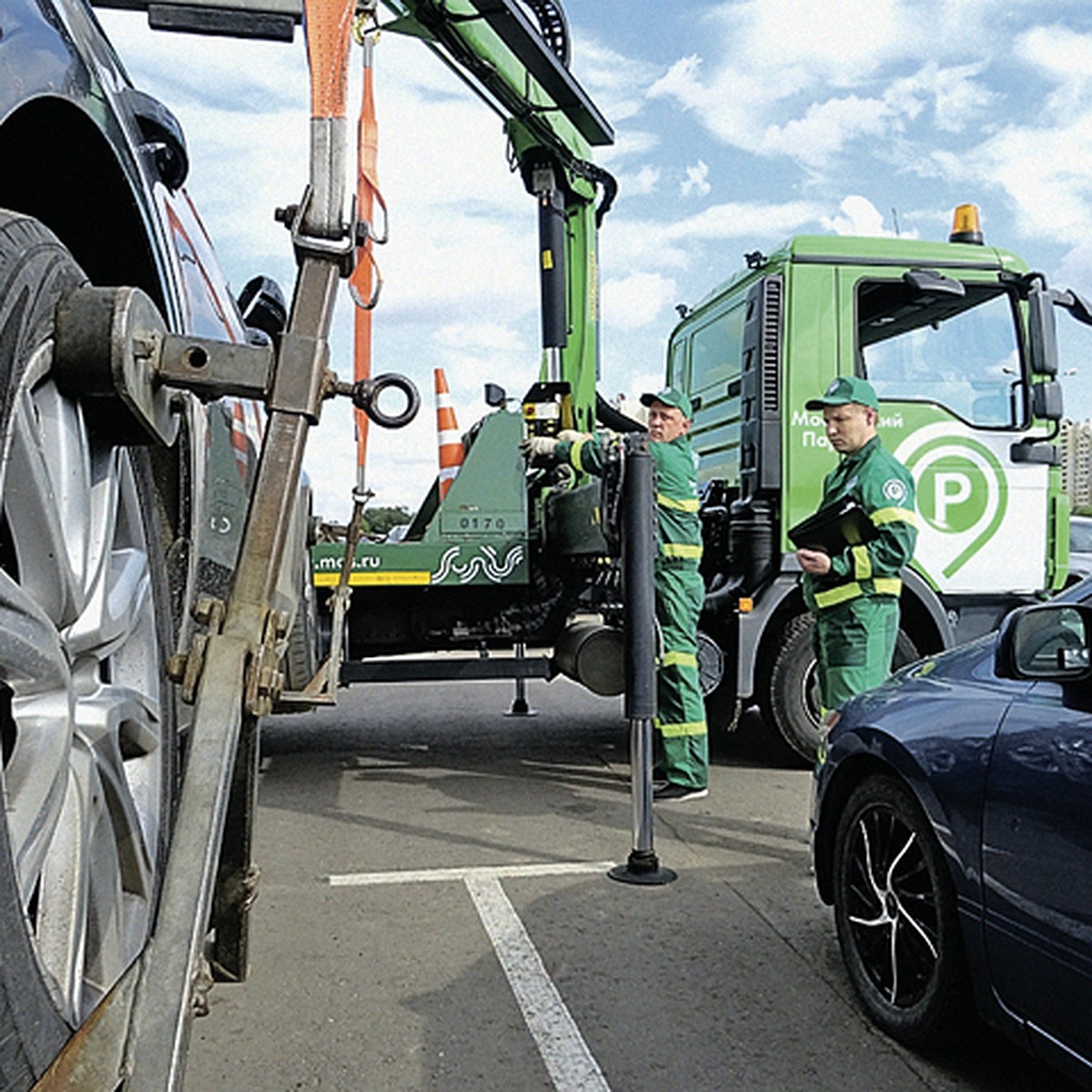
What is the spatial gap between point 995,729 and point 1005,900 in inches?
13.7

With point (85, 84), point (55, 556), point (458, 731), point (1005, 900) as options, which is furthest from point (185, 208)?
point (458, 731)

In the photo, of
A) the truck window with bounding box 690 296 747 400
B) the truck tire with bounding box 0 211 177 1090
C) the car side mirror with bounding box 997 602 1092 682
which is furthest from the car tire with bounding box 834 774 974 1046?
the truck window with bounding box 690 296 747 400

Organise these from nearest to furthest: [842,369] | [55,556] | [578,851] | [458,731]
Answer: [55,556] → [578,851] → [842,369] → [458,731]

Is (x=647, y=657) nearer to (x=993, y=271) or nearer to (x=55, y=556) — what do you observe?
(x=55, y=556)

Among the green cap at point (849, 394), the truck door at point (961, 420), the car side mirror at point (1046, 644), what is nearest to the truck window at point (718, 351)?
the truck door at point (961, 420)

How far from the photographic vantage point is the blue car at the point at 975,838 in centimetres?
224

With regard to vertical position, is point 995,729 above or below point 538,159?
below

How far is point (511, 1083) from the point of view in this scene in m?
2.69

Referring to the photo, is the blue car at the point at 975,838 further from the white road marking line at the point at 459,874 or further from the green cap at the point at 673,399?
the green cap at the point at 673,399

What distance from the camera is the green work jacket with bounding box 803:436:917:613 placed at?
428 cm

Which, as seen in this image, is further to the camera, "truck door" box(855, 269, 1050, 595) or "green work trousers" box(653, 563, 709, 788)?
"truck door" box(855, 269, 1050, 595)

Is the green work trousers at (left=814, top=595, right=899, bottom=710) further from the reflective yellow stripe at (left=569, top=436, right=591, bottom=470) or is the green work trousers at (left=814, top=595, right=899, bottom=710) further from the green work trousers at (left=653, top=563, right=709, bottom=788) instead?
the reflective yellow stripe at (left=569, top=436, right=591, bottom=470)

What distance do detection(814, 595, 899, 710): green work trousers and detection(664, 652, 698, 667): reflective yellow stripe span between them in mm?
1222

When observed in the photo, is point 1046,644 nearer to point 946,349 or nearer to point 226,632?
point 226,632
